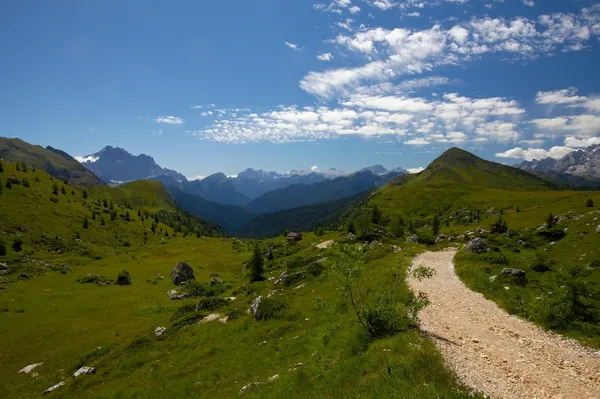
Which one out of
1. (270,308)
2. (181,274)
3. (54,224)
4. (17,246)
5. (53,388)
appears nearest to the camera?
(53,388)

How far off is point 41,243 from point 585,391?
14375 centimetres

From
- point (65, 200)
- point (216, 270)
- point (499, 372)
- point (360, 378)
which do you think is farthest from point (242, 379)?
point (65, 200)

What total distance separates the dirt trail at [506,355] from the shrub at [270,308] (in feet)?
50.3

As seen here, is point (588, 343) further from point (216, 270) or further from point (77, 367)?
point (216, 270)

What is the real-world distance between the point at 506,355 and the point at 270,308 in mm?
22681

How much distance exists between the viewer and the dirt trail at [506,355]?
51.1 ft

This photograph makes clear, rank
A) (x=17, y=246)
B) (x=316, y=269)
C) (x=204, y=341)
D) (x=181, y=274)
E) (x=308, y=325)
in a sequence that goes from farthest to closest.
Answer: (x=17, y=246) → (x=181, y=274) → (x=316, y=269) → (x=204, y=341) → (x=308, y=325)

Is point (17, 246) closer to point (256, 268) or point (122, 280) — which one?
point (122, 280)

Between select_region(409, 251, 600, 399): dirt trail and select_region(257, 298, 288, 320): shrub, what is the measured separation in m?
15.3

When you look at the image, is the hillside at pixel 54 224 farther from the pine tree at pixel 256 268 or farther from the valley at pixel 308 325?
the pine tree at pixel 256 268

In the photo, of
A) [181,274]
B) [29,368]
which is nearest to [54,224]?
[181,274]

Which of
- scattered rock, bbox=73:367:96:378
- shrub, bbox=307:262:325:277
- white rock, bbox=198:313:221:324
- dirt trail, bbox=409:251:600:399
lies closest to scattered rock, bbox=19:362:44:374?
scattered rock, bbox=73:367:96:378

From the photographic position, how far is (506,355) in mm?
19172

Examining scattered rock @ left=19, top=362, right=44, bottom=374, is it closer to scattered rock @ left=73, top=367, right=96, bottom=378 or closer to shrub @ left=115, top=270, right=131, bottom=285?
scattered rock @ left=73, top=367, right=96, bottom=378
